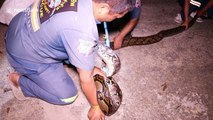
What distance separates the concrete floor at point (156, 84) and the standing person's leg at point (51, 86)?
0.45 feet

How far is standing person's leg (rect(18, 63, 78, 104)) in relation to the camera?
204cm

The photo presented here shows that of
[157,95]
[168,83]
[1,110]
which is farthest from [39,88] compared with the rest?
[168,83]

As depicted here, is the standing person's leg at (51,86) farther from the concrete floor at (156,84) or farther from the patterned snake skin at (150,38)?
the patterned snake skin at (150,38)

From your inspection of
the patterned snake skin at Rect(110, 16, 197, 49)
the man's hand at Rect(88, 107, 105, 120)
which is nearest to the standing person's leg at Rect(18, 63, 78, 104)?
the man's hand at Rect(88, 107, 105, 120)

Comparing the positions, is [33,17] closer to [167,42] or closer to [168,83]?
[168,83]

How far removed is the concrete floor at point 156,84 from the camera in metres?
2.24

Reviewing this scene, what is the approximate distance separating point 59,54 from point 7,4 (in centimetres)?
121

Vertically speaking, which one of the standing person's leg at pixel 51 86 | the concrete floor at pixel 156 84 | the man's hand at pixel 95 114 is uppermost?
the standing person's leg at pixel 51 86

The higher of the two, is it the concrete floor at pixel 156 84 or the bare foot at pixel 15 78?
the bare foot at pixel 15 78

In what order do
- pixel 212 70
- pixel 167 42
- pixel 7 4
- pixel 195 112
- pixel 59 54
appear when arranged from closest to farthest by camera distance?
1. pixel 59 54
2. pixel 195 112
3. pixel 7 4
4. pixel 212 70
5. pixel 167 42

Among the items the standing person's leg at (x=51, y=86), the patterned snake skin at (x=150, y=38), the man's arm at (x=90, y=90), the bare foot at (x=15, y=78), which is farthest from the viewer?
the patterned snake skin at (x=150, y=38)

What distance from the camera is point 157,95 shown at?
2.50 metres

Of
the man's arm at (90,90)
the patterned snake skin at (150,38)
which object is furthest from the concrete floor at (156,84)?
the man's arm at (90,90)

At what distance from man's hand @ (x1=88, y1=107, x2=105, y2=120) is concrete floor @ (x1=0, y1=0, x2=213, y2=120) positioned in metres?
0.13
